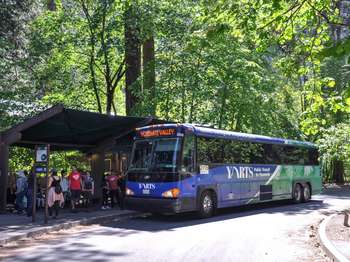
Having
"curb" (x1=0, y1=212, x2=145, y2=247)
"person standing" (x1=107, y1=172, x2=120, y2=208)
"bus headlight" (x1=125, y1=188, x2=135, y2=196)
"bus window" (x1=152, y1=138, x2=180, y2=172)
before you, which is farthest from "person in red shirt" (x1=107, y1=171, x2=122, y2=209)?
"bus window" (x1=152, y1=138, x2=180, y2=172)

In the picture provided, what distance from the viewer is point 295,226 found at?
15.9 m

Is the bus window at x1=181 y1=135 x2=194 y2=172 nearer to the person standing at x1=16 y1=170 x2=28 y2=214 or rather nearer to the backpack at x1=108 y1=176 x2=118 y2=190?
the backpack at x1=108 y1=176 x2=118 y2=190

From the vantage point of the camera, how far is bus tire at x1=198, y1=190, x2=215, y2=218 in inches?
697

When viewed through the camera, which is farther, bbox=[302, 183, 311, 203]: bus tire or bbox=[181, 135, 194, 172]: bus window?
bbox=[302, 183, 311, 203]: bus tire

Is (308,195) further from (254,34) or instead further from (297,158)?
(254,34)

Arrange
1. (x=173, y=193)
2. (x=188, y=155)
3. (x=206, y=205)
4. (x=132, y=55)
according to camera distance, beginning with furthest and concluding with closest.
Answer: (x=132, y=55) → (x=206, y=205) → (x=188, y=155) → (x=173, y=193)

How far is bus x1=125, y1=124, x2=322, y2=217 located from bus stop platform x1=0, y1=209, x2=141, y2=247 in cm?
110

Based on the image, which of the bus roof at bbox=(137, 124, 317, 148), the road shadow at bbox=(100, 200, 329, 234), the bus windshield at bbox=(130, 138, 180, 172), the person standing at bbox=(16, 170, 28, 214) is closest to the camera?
the road shadow at bbox=(100, 200, 329, 234)

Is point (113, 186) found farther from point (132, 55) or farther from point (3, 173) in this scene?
point (132, 55)

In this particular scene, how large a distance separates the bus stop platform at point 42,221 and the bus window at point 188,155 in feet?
10.1

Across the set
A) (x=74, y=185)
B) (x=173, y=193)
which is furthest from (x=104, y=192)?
(x=173, y=193)

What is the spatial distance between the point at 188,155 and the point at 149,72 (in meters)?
10.2

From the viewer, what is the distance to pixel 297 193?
25219mm

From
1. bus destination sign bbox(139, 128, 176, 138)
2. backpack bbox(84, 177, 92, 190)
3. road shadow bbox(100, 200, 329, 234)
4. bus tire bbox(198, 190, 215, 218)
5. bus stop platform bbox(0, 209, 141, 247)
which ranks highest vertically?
bus destination sign bbox(139, 128, 176, 138)
